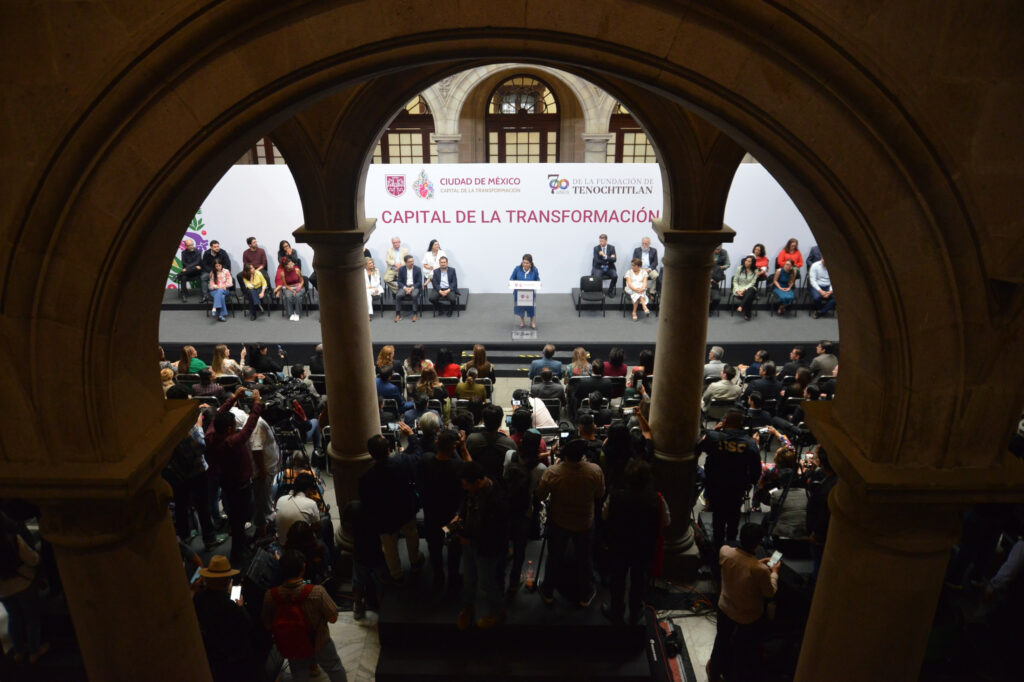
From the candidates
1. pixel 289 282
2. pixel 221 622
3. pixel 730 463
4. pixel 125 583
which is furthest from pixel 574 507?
pixel 289 282

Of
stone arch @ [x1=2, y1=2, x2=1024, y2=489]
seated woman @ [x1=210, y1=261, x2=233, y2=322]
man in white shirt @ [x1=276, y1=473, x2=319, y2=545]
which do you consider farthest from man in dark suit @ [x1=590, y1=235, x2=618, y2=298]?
stone arch @ [x1=2, y1=2, x2=1024, y2=489]

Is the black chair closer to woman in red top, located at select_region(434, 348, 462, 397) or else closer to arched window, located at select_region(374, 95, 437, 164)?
woman in red top, located at select_region(434, 348, 462, 397)

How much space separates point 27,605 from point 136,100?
164 inches

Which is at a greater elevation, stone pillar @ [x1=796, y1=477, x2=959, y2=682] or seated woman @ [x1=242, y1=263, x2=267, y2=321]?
seated woman @ [x1=242, y1=263, x2=267, y2=321]

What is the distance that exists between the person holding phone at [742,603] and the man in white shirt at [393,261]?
981 centimetres

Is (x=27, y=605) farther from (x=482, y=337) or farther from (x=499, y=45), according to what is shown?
(x=482, y=337)

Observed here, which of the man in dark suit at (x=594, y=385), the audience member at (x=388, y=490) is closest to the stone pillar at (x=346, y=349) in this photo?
the audience member at (x=388, y=490)

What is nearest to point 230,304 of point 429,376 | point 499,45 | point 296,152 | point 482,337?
point 482,337

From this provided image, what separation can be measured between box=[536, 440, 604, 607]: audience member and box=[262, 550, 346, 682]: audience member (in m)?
1.65

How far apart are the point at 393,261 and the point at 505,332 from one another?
2.72m

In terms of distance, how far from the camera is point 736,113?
124 inches

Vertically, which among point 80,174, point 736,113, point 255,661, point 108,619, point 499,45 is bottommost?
point 255,661

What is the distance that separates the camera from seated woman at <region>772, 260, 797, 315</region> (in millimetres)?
13836

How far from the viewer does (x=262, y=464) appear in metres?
7.03
